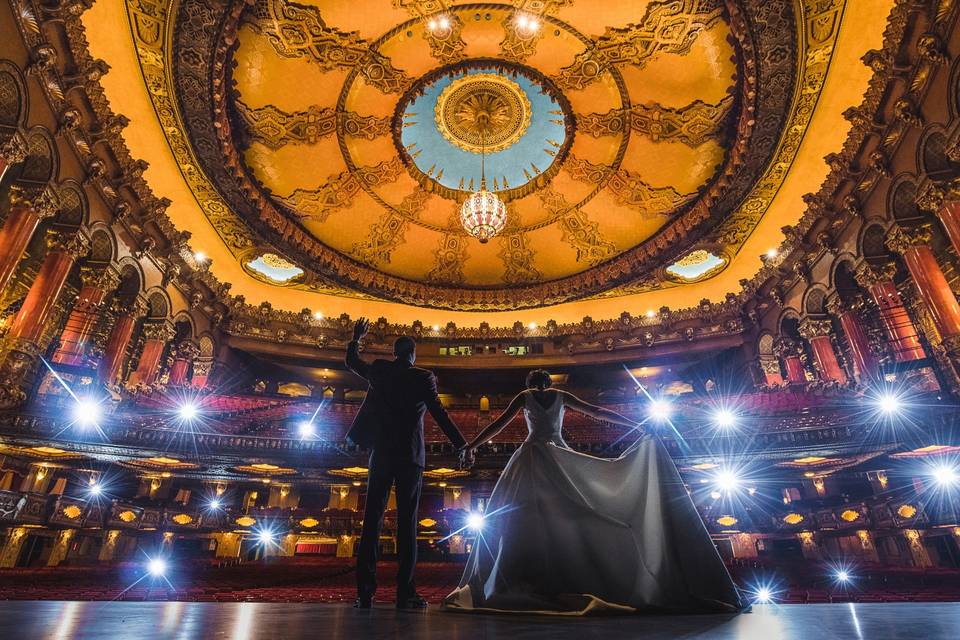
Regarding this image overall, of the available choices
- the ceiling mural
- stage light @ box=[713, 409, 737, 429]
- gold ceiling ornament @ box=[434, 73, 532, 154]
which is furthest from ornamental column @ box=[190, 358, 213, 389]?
stage light @ box=[713, 409, 737, 429]

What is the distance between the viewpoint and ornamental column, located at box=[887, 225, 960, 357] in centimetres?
820

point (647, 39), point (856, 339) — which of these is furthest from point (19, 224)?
point (856, 339)

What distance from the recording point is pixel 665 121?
13188 millimetres

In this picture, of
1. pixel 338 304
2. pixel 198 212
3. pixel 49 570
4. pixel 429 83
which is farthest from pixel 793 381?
pixel 198 212

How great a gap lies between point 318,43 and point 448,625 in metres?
13.6

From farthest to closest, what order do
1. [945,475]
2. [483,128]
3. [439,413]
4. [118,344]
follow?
[483,128]
[118,344]
[945,475]
[439,413]

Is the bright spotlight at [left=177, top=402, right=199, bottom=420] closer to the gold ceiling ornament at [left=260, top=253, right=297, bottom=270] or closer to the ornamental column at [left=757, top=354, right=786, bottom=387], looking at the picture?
the gold ceiling ornament at [left=260, top=253, right=297, bottom=270]

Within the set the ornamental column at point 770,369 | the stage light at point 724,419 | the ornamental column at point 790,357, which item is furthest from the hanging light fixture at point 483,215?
the ornamental column at point 770,369

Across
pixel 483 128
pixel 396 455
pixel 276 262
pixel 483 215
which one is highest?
pixel 483 128

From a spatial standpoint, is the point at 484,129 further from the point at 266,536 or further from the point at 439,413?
the point at 439,413

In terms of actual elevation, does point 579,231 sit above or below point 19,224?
above

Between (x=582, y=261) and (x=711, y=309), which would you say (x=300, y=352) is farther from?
(x=711, y=309)

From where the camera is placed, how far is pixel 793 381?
43.9 ft

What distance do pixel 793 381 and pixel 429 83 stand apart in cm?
1380
